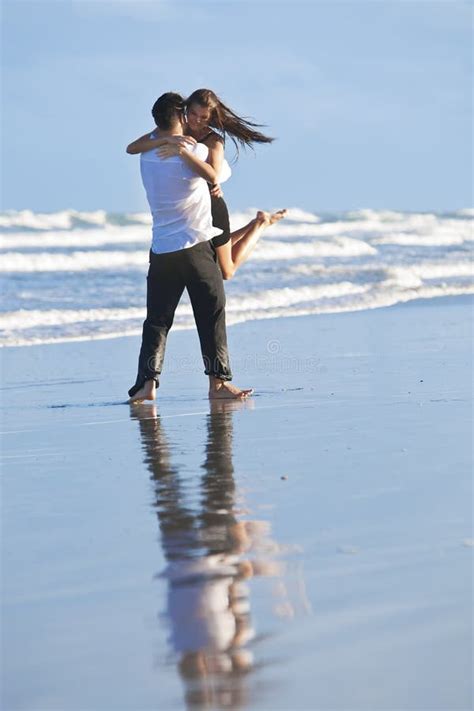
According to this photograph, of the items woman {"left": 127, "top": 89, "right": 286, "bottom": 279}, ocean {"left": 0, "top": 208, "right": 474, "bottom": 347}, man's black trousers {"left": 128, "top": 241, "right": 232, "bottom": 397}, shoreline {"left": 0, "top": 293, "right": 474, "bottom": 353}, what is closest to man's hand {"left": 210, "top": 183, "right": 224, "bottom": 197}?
woman {"left": 127, "top": 89, "right": 286, "bottom": 279}

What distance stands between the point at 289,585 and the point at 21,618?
630 millimetres

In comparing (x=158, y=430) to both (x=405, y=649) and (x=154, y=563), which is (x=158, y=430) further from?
(x=405, y=649)

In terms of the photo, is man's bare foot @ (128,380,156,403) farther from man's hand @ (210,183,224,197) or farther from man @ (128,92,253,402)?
man's hand @ (210,183,224,197)

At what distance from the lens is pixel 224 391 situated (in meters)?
7.06

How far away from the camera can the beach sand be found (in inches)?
103

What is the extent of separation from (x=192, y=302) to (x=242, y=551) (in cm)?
358

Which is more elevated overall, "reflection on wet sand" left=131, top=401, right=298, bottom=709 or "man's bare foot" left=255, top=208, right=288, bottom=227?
"man's bare foot" left=255, top=208, right=288, bottom=227

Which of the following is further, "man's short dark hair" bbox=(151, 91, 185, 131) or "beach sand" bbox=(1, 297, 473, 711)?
"man's short dark hair" bbox=(151, 91, 185, 131)

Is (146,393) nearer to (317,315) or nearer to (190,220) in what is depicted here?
(190,220)

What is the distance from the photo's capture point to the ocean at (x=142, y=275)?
1330 cm

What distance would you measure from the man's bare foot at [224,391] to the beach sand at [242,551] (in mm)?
159

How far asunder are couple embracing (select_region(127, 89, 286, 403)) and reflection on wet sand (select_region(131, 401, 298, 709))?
1.90 meters

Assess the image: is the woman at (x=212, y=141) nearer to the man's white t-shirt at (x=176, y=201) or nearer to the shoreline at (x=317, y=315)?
the man's white t-shirt at (x=176, y=201)

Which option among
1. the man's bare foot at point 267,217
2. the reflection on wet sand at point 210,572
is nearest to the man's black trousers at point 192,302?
the man's bare foot at point 267,217
